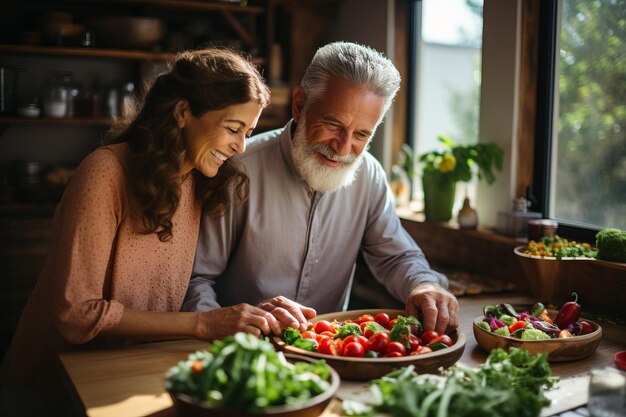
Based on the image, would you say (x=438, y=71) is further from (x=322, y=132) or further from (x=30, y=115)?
(x=30, y=115)

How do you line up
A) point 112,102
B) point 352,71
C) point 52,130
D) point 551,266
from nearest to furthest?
point 352,71 < point 551,266 < point 112,102 < point 52,130

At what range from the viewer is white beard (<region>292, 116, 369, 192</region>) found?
7.79 feet

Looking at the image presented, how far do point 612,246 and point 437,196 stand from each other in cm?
121

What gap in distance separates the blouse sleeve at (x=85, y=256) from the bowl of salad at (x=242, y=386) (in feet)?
1.85

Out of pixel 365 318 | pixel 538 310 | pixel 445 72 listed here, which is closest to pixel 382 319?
pixel 365 318

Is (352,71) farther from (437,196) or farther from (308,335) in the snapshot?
(437,196)

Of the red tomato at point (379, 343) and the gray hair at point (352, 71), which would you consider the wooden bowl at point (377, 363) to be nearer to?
the red tomato at point (379, 343)

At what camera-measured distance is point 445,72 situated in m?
4.02

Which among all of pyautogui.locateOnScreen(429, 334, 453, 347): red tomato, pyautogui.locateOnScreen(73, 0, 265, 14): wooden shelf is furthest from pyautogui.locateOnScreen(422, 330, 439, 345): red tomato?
pyautogui.locateOnScreen(73, 0, 265, 14): wooden shelf

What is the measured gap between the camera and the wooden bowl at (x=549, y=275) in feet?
8.08

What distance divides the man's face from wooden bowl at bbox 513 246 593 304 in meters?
0.77

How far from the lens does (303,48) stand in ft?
15.3

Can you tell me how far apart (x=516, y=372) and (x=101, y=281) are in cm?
113

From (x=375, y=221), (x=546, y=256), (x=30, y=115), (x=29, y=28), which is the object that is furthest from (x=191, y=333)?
(x=29, y=28)
